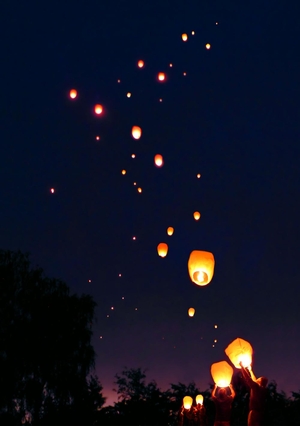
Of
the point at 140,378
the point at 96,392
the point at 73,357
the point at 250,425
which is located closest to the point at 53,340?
the point at 73,357

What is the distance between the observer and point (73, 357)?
1606cm

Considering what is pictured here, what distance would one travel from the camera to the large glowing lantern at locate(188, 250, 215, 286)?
24.4 feet

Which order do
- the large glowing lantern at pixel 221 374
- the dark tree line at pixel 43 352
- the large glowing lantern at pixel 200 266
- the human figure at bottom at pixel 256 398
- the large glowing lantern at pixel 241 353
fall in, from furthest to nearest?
the dark tree line at pixel 43 352
the large glowing lantern at pixel 221 374
the large glowing lantern at pixel 241 353
the large glowing lantern at pixel 200 266
the human figure at bottom at pixel 256 398

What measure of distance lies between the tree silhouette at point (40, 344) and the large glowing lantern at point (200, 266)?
353 inches

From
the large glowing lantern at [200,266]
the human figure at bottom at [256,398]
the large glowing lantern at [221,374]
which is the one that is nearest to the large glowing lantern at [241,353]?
the large glowing lantern at [200,266]

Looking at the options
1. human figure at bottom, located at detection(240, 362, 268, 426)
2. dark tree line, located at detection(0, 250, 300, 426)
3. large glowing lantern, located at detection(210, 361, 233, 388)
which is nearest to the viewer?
human figure at bottom, located at detection(240, 362, 268, 426)

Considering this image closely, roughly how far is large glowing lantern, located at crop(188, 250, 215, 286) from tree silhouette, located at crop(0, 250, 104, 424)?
29.4 feet

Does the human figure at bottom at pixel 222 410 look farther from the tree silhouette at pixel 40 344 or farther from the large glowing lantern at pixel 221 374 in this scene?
the tree silhouette at pixel 40 344

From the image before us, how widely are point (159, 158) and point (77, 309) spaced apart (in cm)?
806

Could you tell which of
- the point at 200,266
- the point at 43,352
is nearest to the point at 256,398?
the point at 200,266

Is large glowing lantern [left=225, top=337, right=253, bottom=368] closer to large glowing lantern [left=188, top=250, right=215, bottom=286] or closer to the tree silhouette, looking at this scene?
large glowing lantern [left=188, top=250, right=215, bottom=286]

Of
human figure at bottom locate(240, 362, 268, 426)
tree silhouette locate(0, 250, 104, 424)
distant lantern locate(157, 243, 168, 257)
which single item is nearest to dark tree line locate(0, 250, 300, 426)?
tree silhouette locate(0, 250, 104, 424)

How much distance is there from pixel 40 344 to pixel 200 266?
30.1 ft

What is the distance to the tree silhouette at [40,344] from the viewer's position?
594 inches
